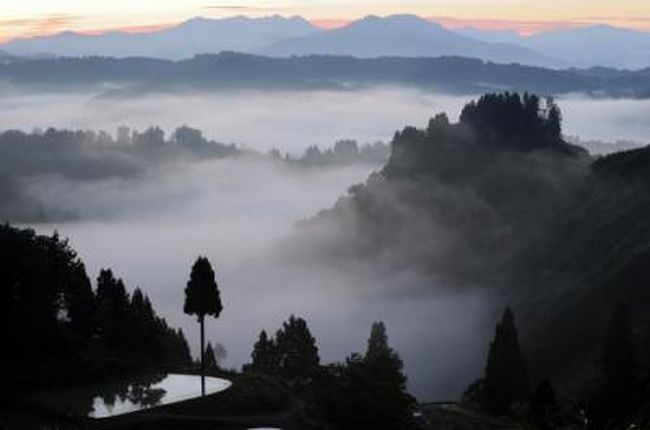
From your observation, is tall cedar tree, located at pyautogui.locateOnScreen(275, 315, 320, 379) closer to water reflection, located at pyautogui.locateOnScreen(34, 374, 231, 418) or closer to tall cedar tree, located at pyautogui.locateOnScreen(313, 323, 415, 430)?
water reflection, located at pyautogui.locateOnScreen(34, 374, 231, 418)

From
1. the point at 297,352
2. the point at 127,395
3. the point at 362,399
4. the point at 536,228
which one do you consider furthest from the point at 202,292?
the point at 536,228

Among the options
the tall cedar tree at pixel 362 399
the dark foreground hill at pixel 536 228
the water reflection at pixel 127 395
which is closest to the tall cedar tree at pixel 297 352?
the water reflection at pixel 127 395

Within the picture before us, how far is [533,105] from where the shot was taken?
191m

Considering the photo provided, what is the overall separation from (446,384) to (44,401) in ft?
296

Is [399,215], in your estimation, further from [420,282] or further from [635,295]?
[635,295]

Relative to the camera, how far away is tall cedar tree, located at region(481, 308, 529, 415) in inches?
3172

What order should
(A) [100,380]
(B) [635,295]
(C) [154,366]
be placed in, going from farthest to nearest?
(B) [635,295] → (C) [154,366] → (A) [100,380]

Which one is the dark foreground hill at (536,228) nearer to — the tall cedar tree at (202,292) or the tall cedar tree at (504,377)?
the tall cedar tree at (504,377)

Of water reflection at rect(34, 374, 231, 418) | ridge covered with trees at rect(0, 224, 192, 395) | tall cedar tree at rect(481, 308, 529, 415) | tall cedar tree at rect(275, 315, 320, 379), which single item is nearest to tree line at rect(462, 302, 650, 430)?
tall cedar tree at rect(481, 308, 529, 415)

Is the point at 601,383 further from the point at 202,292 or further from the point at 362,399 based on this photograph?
the point at 362,399

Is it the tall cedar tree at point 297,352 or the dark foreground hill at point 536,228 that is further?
the dark foreground hill at point 536,228

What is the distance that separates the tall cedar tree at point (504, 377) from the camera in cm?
8056

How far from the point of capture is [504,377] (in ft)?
267

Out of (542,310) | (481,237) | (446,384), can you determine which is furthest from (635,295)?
(481,237)
